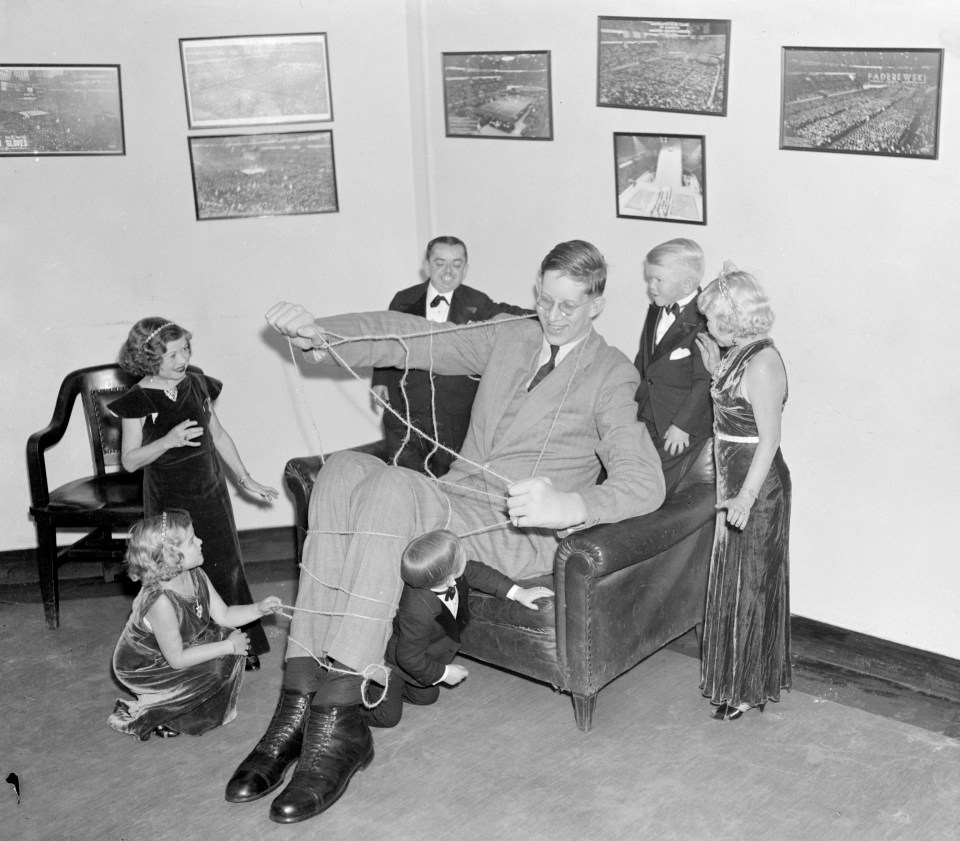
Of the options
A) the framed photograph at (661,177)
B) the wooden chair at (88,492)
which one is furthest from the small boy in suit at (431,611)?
the framed photograph at (661,177)

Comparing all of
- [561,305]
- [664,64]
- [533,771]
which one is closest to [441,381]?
[561,305]

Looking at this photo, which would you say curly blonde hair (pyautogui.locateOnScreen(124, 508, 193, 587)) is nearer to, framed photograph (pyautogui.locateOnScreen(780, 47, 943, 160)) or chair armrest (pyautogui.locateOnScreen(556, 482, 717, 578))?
chair armrest (pyautogui.locateOnScreen(556, 482, 717, 578))

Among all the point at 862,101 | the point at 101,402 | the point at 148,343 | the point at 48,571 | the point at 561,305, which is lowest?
the point at 48,571

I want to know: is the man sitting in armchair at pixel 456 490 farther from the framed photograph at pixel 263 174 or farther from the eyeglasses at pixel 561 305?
the framed photograph at pixel 263 174

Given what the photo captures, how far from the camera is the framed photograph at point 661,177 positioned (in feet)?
13.5

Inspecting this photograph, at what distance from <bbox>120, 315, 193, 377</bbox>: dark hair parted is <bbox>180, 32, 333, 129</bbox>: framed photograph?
4.21 feet

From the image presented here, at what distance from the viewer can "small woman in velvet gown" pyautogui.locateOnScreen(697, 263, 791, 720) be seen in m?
3.45

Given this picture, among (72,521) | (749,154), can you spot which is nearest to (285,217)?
(72,521)

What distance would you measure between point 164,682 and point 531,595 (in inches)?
48.1

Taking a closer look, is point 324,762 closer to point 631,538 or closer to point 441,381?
point 631,538

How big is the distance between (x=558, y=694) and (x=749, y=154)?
1980 mm

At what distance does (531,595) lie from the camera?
140 inches

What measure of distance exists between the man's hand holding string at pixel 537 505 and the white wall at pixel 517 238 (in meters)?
1.26

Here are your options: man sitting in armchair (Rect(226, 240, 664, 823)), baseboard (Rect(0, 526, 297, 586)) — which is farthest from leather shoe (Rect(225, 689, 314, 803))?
baseboard (Rect(0, 526, 297, 586))
